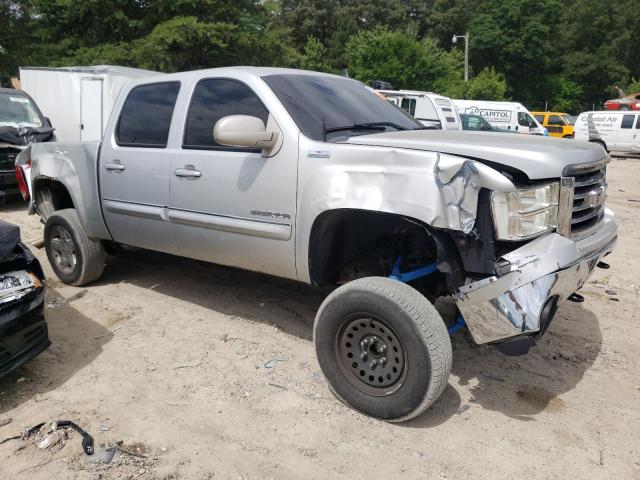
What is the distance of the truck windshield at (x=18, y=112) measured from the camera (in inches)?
382

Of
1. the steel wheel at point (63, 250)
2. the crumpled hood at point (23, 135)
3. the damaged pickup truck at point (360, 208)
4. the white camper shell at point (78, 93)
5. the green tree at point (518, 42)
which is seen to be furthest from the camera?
the green tree at point (518, 42)

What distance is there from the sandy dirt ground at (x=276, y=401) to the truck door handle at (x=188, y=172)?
3.94ft

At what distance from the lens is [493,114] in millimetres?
23781

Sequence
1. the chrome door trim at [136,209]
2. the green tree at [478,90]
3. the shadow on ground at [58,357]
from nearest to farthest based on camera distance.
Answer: the shadow on ground at [58,357] < the chrome door trim at [136,209] < the green tree at [478,90]

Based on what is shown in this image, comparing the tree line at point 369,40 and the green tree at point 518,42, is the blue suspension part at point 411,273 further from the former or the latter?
the green tree at point 518,42

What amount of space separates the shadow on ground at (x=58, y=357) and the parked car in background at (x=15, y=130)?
189 inches

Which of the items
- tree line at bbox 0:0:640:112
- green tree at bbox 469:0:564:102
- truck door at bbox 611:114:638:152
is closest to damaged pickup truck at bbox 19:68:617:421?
tree line at bbox 0:0:640:112

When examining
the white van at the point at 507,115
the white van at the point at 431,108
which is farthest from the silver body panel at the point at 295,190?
the white van at the point at 507,115

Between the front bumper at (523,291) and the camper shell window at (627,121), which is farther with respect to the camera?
the camper shell window at (627,121)

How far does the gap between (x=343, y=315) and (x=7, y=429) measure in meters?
1.93

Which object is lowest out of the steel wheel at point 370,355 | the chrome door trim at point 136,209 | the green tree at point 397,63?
the steel wheel at point 370,355

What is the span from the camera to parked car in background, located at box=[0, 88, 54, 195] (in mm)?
8516

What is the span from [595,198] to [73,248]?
430cm

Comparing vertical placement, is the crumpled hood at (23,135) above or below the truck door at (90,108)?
below
